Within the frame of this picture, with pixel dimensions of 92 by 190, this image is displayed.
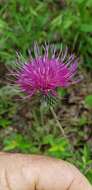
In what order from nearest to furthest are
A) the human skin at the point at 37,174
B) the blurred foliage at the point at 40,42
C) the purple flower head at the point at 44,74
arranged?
the human skin at the point at 37,174 → the purple flower head at the point at 44,74 → the blurred foliage at the point at 40,42

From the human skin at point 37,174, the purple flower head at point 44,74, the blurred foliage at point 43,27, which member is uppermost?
the blurred foliage at point 43,27

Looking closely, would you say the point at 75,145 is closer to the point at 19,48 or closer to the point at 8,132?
the point at 8,132

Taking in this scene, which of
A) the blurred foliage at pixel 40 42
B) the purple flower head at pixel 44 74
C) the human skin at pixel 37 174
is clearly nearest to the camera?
the human skin at pixel 37 174

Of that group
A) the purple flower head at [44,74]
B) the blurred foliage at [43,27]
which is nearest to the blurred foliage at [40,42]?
the blurred foliage at [43,27]

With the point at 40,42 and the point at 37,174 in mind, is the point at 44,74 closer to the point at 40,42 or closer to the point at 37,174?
the point at 37,174

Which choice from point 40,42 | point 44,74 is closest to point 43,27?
point 40,42

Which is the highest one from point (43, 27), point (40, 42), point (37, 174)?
point (43, 27)

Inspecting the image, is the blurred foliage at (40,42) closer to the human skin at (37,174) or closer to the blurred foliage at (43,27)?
the blurred foliage at (43,27)
